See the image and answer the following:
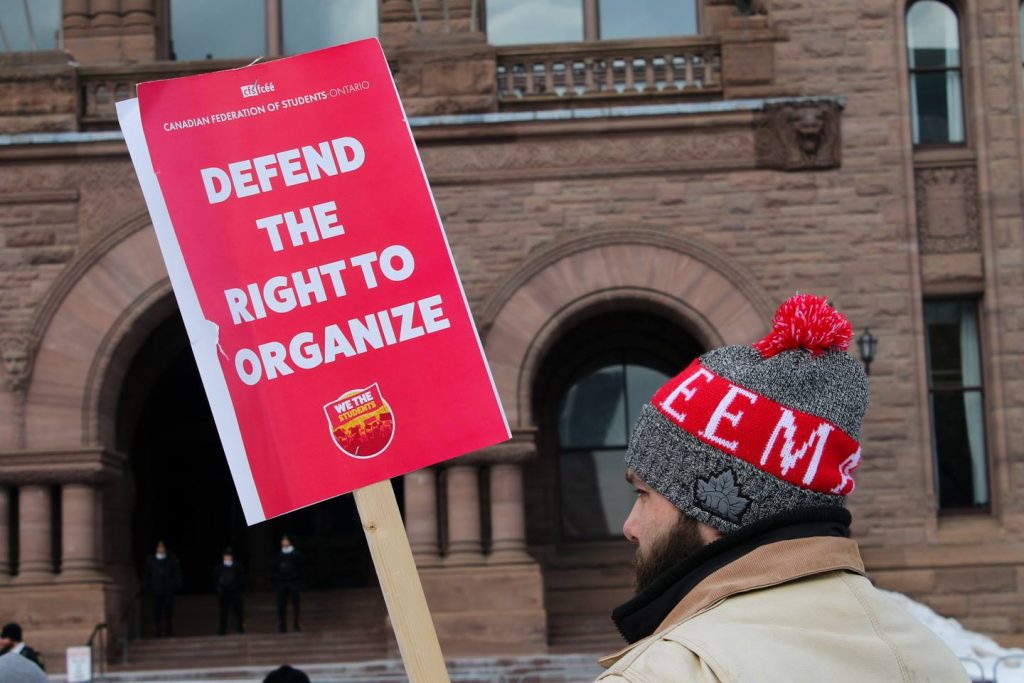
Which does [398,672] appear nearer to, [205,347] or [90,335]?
[90,335]

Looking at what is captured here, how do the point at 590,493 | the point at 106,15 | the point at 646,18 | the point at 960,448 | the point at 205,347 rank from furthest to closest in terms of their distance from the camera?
the point at 590,493 < the point at 646,18 < the point at 106,15 < the point at 960,448 < the point at 205,347

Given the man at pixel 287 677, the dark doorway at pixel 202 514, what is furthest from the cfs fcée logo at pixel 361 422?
the dark doorway at pixel 202 514

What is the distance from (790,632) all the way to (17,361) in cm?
1798

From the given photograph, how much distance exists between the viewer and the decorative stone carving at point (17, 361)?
62.4ft

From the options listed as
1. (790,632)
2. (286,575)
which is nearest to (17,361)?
(286,575)

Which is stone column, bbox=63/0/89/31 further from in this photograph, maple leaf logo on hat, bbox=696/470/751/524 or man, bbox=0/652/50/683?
maple leaf logo on hat, bbox=696/470/751/524

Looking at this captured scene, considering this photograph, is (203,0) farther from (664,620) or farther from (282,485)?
(664,620)

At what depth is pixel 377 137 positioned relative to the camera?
4.43m

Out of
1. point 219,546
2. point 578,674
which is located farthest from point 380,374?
point 219,546

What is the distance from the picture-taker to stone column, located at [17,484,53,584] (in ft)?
61.2

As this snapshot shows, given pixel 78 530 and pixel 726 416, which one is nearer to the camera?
pixel 726 416

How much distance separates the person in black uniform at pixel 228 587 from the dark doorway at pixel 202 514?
287 cm

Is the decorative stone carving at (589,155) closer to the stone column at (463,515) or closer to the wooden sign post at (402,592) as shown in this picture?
the stone column at (463,515)

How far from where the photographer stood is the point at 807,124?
19203 millimetres
